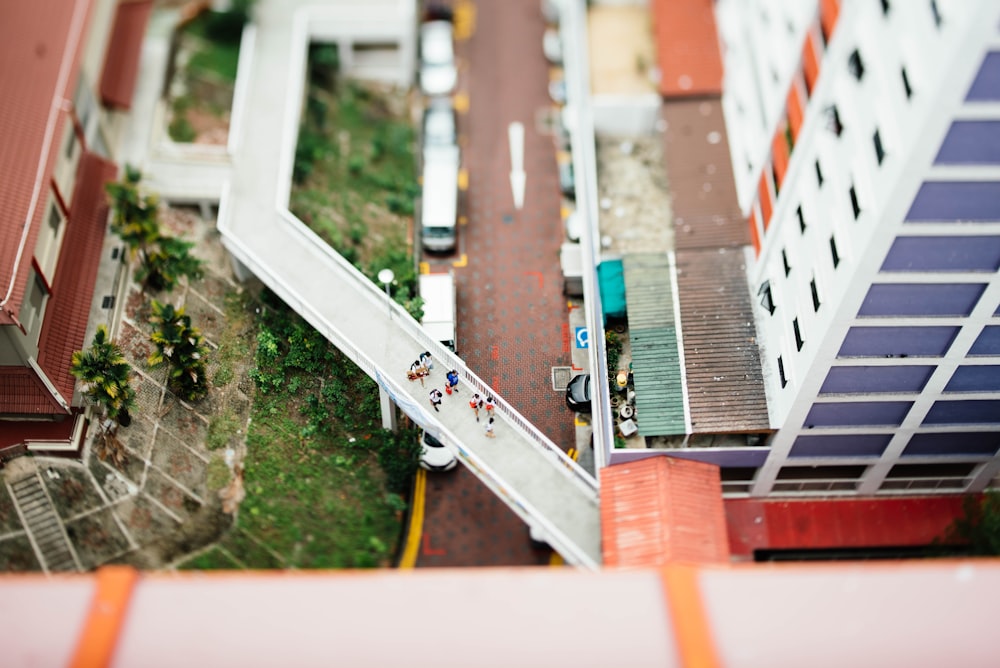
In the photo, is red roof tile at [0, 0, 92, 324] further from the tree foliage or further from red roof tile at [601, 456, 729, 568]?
the tree foliage

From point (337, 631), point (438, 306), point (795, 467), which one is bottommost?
point (337, 631)

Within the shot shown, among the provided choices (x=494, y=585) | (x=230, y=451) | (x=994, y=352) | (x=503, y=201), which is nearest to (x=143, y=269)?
(x=230, y=451)

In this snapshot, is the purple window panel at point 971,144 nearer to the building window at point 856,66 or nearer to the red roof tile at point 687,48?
the building window at point 856,66

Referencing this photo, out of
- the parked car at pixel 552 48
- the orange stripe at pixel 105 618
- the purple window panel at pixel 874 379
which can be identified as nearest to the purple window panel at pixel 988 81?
the purple window panel at pixel 874 379

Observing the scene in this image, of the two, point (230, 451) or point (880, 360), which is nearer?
point (880, 360)

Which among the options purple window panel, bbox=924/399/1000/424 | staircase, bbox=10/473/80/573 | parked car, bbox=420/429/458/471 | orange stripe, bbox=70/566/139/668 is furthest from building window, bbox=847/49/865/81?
staircase, bbox=10/473/80/573

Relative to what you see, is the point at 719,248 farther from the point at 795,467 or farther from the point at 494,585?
the point at 494,585

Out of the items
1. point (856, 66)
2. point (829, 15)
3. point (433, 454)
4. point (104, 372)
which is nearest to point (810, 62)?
point (829, 15)
